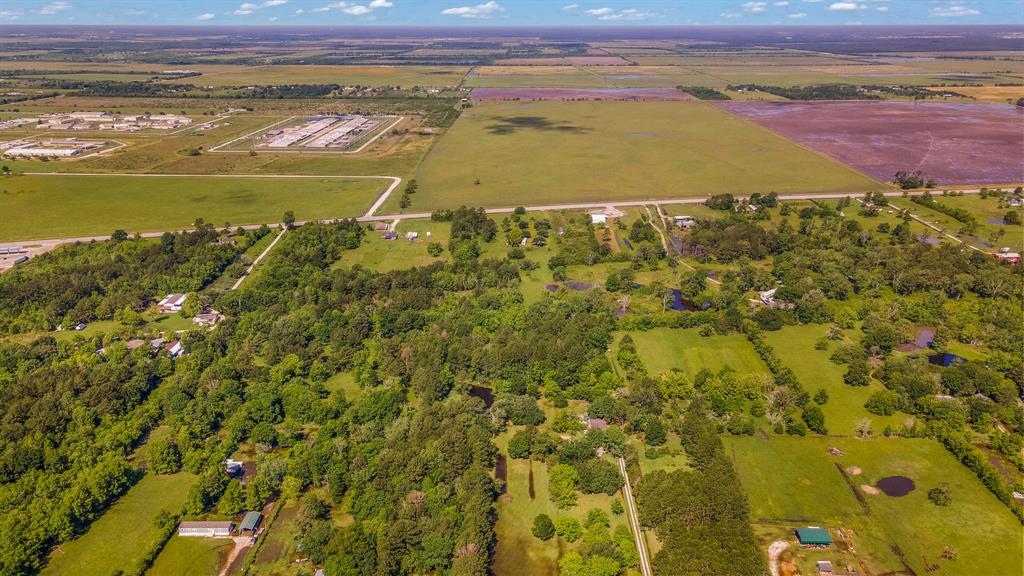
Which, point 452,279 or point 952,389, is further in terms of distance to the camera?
point 452,279

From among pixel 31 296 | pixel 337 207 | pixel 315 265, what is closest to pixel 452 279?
pixel 315 265

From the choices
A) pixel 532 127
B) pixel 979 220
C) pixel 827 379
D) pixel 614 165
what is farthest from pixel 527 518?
pixel 532 127

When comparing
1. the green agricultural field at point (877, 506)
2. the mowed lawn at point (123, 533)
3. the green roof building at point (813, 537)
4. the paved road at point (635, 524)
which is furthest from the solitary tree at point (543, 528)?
the mowed lawn at point (123, 533)

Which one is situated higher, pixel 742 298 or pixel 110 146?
pixel 110 146

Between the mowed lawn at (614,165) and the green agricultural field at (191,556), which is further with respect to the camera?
the mowed lawn at (614,165)

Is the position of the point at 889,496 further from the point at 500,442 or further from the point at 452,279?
the point at 452,279

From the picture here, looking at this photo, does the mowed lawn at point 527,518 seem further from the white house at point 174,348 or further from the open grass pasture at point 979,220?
the open grass pasture at point 979,220
